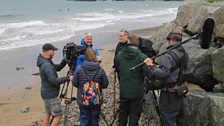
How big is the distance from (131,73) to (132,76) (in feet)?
0.20

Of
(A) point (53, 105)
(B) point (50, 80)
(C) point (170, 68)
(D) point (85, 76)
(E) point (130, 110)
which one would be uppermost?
(C) point (170, 68)

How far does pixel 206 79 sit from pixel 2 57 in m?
15.1

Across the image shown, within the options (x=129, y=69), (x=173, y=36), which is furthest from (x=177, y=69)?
(x=129, y=69)

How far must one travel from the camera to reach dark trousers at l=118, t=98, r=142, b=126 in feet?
20.2

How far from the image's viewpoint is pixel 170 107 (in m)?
5.60

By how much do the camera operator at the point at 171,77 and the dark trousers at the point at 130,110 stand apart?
2.01 feet

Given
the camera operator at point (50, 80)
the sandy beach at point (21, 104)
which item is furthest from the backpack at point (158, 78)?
the sandy beach at point (21, 104)

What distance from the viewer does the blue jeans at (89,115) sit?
604 cm

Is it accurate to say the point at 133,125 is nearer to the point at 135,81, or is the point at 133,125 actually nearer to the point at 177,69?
the point at 135,81

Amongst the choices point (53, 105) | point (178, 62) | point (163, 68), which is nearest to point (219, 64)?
point (178, 62)

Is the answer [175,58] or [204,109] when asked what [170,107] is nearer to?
[204,109]

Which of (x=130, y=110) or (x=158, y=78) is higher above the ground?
(x=158, y=78)

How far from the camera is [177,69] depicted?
5426mm

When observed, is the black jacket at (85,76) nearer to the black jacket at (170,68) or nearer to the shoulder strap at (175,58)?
the black jacket at (170,68)
